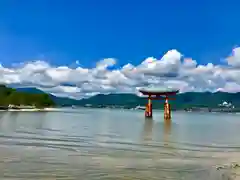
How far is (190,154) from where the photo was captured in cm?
2488

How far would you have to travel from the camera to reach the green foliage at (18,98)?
156625 mm

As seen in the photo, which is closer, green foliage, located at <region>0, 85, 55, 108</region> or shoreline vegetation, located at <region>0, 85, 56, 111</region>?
shoreline vegetation, located at <region>0, 85, 56, 111</region>

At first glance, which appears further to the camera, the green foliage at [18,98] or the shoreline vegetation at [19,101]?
the green foliage at [18,98]

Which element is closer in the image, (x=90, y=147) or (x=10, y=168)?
(x=10, y=168)

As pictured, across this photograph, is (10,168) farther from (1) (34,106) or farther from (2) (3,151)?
(1) (34,106)

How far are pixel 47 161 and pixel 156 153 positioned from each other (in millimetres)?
8308

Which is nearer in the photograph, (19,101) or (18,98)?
(18,98)

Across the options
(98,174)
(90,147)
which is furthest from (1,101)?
(98,174)

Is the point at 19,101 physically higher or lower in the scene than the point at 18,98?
lower

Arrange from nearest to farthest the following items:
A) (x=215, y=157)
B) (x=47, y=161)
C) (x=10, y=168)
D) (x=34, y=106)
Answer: (x=10, y=168)
(x=47, y=161)
(x=215, y=157)
(x=34, y=106)

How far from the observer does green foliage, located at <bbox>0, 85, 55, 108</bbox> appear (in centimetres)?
15662

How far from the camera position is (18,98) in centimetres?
16125

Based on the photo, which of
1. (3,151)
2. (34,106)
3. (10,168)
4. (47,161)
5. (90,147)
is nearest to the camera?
(10,168)

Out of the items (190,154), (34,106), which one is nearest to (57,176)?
(190,154)
